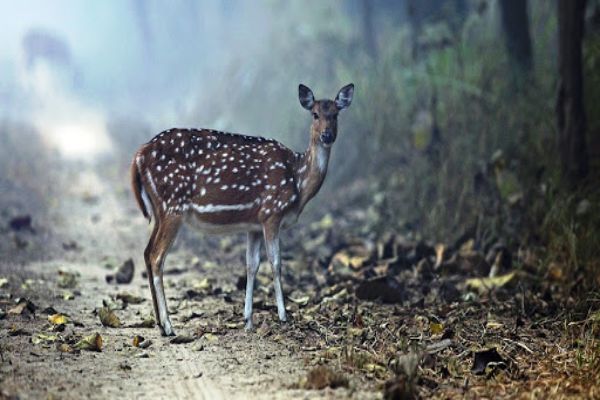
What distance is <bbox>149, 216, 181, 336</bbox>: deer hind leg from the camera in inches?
303

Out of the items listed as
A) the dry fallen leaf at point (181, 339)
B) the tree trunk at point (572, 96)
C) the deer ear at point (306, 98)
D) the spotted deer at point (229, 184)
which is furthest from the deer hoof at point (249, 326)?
the tree trunk at point (572, 96)

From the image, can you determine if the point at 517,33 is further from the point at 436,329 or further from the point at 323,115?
the point at 436,329

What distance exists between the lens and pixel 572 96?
10.3 metres

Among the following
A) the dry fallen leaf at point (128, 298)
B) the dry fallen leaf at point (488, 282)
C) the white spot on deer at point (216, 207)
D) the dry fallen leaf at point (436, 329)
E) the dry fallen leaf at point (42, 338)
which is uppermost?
the white spot on deer at point (216, 207)

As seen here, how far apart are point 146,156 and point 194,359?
6.81 ft

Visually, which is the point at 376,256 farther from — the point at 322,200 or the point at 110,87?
the point at 110,87

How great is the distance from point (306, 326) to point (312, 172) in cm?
153

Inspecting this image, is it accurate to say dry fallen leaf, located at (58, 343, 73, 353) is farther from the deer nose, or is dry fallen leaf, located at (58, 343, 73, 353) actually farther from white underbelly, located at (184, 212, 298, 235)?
the deer nose

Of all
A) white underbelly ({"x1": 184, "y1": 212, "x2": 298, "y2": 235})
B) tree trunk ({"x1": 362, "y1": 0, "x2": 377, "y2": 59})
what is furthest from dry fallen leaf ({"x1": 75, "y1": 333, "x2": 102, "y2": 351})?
tree trunk ({"x1": 362, "y1": 0, "x2": 377, "y2": 59})

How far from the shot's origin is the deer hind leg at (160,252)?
770cm

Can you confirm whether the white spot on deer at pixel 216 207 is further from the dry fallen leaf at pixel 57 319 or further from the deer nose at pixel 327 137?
the dry fallen leaf at pixel 57 319

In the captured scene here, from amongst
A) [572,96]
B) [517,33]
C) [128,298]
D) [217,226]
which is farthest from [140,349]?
[517,33]

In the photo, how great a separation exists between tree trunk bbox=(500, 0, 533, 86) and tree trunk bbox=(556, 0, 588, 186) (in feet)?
8.61

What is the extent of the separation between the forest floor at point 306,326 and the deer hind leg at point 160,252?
33cm
